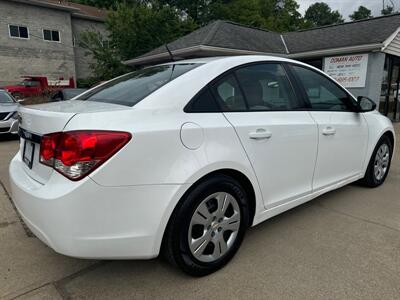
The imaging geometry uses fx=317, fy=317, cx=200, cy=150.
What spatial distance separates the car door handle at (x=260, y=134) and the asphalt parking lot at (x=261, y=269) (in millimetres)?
937

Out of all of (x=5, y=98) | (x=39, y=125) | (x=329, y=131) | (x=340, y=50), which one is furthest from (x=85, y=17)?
(x=39, y=125)

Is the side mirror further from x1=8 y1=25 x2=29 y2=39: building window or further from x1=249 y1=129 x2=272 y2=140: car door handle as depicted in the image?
Result: x1=8 y1=25 x2=29 y2=39: building window

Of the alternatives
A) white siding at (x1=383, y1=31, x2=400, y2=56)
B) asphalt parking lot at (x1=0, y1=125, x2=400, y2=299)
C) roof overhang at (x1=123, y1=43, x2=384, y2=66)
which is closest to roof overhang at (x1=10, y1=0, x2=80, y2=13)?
roof overhang at (x1=123, y1=43, x2=384, y2=66)

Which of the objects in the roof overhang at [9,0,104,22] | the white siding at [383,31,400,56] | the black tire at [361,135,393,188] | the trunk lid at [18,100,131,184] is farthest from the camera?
the roof overhang at [9,0,104,22]

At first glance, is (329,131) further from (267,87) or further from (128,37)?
(128,37)

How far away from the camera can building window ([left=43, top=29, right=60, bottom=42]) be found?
935 inches

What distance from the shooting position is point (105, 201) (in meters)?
1.75

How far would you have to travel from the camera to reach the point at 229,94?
2387 mm

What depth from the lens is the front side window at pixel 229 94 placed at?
2.30 meters

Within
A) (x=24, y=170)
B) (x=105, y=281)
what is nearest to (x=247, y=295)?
(x=105, y=281)

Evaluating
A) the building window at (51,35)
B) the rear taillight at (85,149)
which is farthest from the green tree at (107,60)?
the rear taillight at (85,149)

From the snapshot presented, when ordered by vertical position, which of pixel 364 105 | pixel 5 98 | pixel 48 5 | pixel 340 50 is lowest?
pixel 5 98

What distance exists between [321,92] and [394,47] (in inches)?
388

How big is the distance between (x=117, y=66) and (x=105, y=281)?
18585mm
